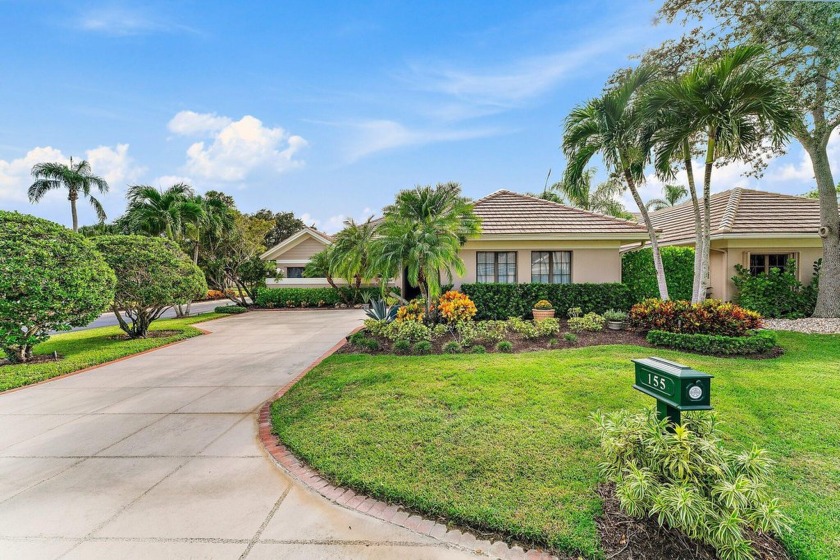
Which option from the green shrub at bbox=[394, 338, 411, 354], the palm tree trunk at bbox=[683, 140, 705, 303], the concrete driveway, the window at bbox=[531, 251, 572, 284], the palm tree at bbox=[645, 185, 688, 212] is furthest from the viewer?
the palm tree at bbox=[645, 185, 688, 212]

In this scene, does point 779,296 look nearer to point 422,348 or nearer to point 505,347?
point 505,347

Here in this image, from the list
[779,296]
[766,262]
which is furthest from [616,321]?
[766,262]

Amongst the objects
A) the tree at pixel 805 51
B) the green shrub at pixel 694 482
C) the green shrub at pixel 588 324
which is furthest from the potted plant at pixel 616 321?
the green shrub at pixel 694 482

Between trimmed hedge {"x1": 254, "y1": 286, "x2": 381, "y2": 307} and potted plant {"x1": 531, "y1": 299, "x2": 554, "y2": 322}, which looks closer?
potted plant {"x1": 531, "y1": 299, "x2": 554, "y2": 322}

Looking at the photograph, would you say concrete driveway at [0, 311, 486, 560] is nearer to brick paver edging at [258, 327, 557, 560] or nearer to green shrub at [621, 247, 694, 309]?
brick paver edging at [258, 327, 557, 560]

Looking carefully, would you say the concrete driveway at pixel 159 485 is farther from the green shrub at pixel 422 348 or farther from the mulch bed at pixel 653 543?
the green shrub at pixel 422 348

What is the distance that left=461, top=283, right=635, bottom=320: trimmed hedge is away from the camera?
38.4ft

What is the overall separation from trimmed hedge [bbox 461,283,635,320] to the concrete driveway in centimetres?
675

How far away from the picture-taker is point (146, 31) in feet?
24.6

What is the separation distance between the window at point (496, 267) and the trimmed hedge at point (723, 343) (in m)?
5.50

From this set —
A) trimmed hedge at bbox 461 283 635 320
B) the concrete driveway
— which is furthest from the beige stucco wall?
the concrete driveway

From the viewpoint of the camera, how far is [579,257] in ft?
42.4

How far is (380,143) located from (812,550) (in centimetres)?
1433

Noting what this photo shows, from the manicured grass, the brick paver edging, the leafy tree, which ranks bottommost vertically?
the brick paver edging
